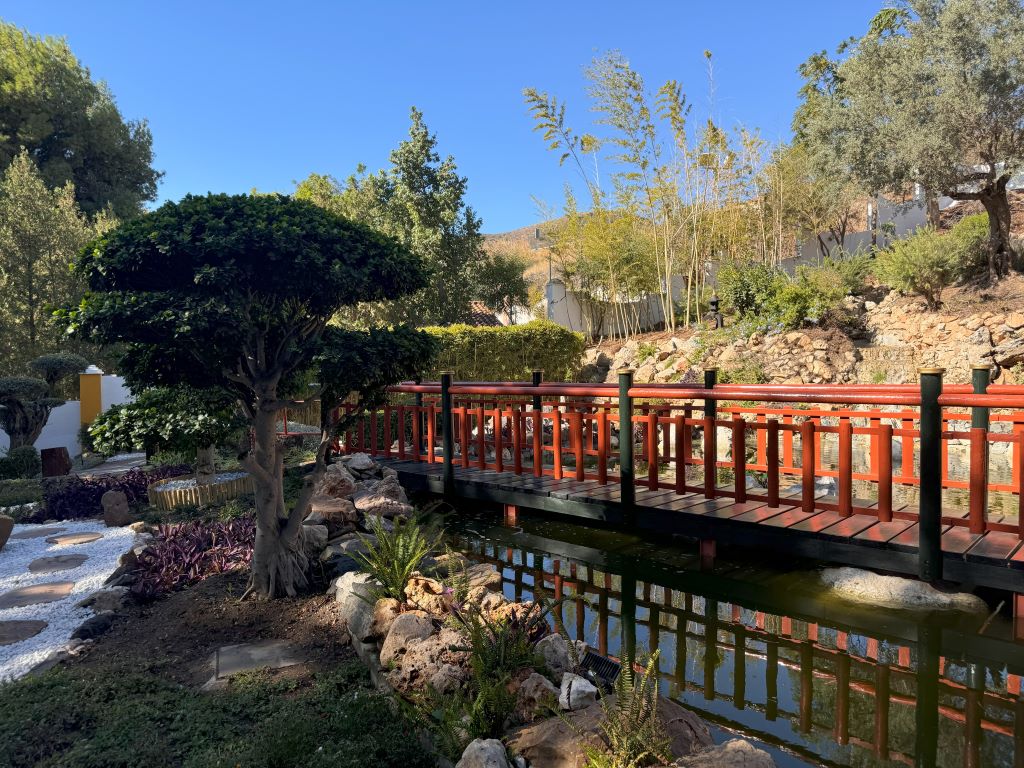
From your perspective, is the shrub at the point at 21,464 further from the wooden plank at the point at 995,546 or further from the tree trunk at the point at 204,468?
the wooden plank at the point at 995,546

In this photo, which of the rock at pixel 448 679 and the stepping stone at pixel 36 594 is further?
the stepping stone at pixel 36 594

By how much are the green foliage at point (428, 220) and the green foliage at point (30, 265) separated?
5709 mm

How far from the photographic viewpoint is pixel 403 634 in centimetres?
247

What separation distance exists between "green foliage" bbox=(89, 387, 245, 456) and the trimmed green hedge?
6943 mm

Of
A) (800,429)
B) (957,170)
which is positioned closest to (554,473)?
(800,429)

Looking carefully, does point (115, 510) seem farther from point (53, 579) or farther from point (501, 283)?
point (501, 283)

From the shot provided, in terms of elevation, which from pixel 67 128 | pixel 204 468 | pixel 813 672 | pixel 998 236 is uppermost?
pixel 67 128

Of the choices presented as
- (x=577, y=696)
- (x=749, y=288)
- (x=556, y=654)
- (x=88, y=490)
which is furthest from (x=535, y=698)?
(x=749, y=288)

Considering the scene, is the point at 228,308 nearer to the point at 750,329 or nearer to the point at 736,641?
the point at 736,641

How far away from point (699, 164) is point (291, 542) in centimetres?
1112

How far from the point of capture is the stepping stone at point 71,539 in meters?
4.65

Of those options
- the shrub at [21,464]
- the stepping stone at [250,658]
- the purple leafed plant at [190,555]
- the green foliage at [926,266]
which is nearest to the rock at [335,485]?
the purple leafed plant at [190,555]

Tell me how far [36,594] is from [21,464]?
4685 millimetres

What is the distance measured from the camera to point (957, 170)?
1050 centimetres
